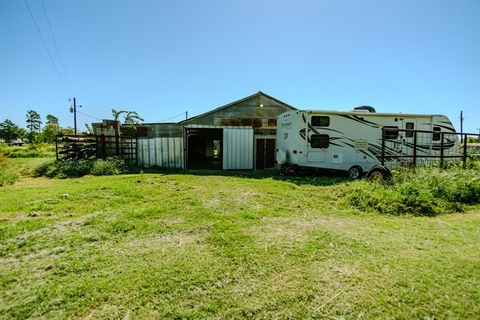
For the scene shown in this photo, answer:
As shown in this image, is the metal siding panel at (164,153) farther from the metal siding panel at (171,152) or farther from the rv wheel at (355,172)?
the rv wheel at (355,172)

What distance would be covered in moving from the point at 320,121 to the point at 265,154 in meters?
4.51

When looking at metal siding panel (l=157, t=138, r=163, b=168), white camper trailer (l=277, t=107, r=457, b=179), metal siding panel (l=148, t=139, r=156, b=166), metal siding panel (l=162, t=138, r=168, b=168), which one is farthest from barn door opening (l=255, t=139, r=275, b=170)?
metal siding panel (l=148, t=139, r=156, b=166)

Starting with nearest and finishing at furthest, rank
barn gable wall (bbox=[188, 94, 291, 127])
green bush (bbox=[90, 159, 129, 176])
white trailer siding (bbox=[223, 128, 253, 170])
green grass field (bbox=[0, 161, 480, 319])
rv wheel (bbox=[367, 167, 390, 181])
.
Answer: green grass field (bbox=[0, 161, 480, 319]), rv wheel (bbox=[367, 167, 390, 181]), green bush (bbox=[90, 159, 129, 176]), white trailer siding (bbox=[223, 128, 253, 170]), barn gable wall (bbox=[188, 94, 291, 127])

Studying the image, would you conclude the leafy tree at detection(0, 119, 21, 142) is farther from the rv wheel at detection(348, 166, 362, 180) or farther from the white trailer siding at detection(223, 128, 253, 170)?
the rv wheel at detection(348, 166, 362, 180)

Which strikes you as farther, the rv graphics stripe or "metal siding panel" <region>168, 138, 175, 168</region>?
"metal siding panel" <region>168, 138, 175, 168</region>

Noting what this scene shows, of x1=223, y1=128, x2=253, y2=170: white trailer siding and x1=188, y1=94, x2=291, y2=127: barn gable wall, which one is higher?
x1=188, y1=94, x2=291, y2=127: barn gable wall

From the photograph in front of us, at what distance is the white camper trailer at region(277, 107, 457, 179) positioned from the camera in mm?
10281

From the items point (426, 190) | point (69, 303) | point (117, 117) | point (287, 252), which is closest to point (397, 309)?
point (287, 252)

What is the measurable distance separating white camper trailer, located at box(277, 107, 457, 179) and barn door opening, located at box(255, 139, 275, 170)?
9.73 ft

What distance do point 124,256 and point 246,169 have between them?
1058 cm

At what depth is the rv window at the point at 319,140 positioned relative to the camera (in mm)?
10289

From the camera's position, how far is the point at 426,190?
20.5 feet

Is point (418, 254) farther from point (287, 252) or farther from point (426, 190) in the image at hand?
point (426, 190)

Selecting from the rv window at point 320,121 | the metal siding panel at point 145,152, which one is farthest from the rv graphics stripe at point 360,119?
the metal siding panel at point 145,152
